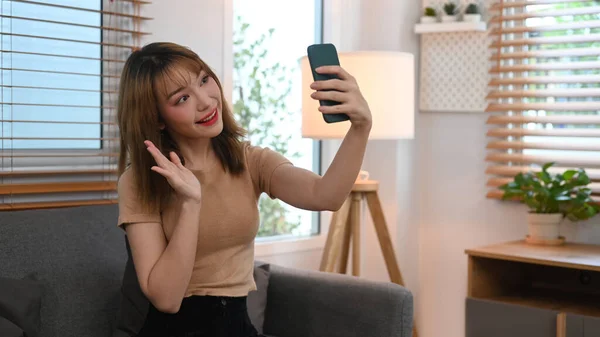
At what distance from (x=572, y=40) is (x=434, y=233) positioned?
1.09m

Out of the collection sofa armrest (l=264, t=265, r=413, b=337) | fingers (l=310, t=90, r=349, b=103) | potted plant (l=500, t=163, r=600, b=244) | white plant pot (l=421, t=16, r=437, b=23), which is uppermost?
white plant pot (l=421, t=16, r=437, b=23)

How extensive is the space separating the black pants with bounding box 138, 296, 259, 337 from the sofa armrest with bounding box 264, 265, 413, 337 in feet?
2.07

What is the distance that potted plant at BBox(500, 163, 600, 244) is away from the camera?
3.13m

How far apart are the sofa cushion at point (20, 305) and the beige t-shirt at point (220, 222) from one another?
471 millimetres

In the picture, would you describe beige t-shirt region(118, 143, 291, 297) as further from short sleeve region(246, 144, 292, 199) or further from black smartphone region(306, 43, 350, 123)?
black smartphone region(306, 43, 350, 123)

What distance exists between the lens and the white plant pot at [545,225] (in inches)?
125

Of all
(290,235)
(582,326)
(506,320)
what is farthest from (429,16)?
Answer: (582,326)

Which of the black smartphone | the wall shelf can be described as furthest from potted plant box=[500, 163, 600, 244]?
the black smartphone

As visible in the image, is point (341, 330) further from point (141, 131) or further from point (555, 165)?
point (555, 165)

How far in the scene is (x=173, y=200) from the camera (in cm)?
184

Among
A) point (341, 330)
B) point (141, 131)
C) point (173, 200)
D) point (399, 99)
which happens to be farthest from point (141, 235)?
point (399, 99)

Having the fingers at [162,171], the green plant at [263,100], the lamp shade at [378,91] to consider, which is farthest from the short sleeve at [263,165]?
the green plant at [263,100]

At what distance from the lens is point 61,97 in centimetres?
264

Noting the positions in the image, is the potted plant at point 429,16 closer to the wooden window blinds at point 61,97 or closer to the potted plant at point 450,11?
the potted plant at point 450,11
